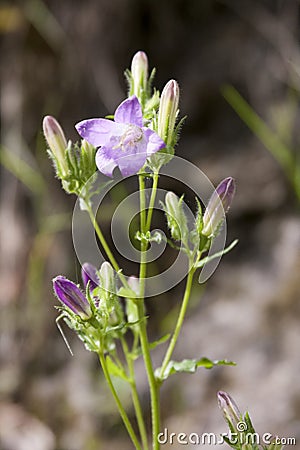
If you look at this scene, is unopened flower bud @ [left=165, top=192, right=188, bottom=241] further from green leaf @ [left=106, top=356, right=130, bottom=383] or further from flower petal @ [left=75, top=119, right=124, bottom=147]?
green leaf @ [left=106, top=356, right=130, bottom=383]

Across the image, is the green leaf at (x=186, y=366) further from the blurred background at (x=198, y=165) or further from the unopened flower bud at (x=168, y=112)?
the blurred background at (x=198, y=165)

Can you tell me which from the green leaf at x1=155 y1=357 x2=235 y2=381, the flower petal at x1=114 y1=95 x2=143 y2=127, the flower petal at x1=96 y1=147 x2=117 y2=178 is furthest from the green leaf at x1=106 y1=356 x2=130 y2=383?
the flower petal at x1=114 y1=95 x2=143 y2=127

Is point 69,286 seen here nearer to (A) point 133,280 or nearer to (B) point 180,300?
(A) point 133,280

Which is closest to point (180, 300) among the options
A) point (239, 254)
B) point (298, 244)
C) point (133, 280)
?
point (239, 254)

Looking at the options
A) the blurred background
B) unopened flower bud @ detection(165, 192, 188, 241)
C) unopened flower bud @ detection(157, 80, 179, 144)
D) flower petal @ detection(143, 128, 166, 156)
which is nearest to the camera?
flower petal @ detection(143, 128, 166, 156)

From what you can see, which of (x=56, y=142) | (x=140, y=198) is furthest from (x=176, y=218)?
(x=56, y=142)

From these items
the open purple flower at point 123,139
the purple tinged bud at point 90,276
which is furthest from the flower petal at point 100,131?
the purple tinged bud at point 90,276

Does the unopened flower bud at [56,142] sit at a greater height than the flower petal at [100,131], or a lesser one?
greater
